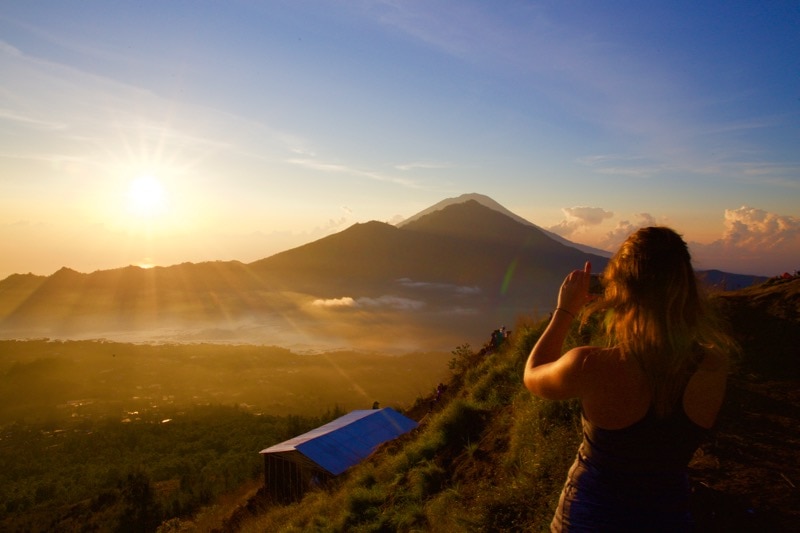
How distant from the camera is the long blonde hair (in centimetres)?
191

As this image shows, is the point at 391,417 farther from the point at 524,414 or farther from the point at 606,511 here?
the point at 606,511

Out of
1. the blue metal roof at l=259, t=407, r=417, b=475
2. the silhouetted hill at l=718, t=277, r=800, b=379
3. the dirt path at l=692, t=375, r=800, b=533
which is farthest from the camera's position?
the blue metal roof at l=259, t=407, r=417, b=475

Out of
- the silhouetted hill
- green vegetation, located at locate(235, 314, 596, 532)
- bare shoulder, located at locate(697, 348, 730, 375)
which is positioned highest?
bare shoulder, located at locate(697, 348, 730, 375)

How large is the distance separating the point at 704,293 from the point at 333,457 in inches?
736

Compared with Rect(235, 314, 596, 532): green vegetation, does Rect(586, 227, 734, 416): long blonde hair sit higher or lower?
higher

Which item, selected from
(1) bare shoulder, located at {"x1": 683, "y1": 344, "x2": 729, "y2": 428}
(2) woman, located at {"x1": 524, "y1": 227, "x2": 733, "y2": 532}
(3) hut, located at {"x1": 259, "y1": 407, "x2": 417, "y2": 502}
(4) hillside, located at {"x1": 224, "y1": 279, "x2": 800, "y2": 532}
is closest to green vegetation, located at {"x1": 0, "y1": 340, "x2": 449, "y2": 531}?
(3) hut, located at {"x1": 259, "y1": 407, "x2": 417, "y2": 502}

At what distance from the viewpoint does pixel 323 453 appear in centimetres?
1905

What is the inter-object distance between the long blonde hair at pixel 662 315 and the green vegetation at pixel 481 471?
309 centimetres

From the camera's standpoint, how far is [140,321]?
19412cm

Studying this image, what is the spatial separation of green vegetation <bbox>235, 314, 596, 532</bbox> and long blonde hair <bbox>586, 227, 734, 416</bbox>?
3086 mm

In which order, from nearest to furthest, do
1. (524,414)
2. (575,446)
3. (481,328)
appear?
(575,446), (524,414), (481,328)

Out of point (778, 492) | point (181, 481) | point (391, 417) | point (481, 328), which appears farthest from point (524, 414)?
point (481, 328)

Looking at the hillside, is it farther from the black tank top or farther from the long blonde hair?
the long blonde hair

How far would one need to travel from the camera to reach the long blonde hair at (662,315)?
1.91 meters
